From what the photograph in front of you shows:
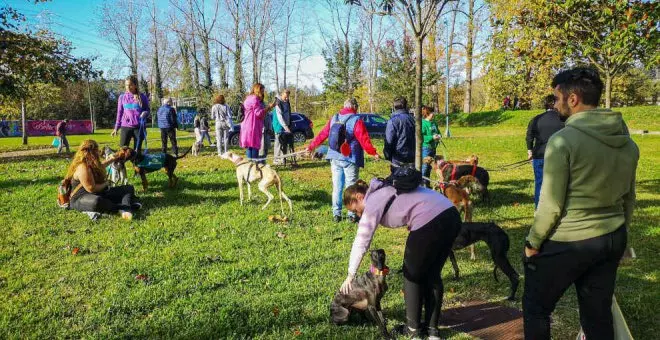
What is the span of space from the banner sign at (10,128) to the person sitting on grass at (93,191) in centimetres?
3247

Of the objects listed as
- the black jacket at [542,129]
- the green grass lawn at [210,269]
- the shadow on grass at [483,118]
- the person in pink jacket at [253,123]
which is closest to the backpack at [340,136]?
the green grass lawn at [210,269]

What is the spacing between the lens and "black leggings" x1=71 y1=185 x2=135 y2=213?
6.74 meters

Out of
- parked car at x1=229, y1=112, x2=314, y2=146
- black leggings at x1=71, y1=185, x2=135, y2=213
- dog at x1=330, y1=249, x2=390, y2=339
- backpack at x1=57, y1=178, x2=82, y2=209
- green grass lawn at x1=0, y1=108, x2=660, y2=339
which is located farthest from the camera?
parked car at x1=229, y1=112, x2=314, y2=146

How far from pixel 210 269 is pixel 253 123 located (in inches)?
177

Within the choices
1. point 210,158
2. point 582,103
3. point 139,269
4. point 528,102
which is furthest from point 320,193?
point 528,102

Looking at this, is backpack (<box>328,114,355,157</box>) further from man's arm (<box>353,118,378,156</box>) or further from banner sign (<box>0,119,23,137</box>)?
banner sign (<box>0,119,23,137</box>)

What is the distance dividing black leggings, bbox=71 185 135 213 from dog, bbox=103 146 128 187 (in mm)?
1085

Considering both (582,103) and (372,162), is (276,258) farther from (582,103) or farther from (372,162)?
(372,162)

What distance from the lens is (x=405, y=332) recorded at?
3520mm

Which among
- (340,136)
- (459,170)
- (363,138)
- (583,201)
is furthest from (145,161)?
(583,201)

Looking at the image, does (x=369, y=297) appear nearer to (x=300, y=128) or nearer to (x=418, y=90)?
(x=418, y=90)

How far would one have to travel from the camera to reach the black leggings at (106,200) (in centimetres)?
674

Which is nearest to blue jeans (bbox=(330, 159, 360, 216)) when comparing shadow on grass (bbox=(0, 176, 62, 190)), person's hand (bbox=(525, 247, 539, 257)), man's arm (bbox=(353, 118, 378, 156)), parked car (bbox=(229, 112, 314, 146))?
man's arm (bbox=(353, 118, 378, 156))

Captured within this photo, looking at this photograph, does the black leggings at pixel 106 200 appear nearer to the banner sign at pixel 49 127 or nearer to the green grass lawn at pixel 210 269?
the green grass lawn at pixel 210 269
